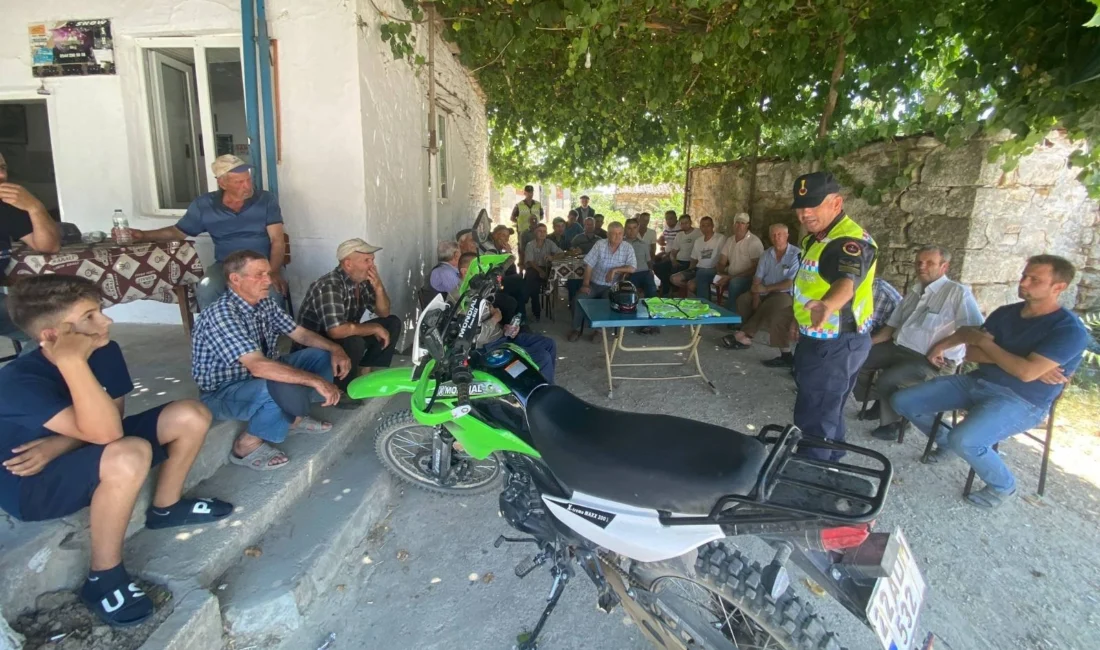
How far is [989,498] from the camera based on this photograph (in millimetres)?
2906

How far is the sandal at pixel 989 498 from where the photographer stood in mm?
2889

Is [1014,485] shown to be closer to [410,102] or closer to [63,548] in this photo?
[63,548]

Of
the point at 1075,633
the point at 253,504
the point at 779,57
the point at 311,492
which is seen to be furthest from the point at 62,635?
the point at 779,57

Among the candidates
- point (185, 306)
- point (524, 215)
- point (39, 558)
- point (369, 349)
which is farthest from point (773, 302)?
point (524, 215)

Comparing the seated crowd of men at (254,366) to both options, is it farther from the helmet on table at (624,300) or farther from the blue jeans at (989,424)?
the helmet on table at (624,300)

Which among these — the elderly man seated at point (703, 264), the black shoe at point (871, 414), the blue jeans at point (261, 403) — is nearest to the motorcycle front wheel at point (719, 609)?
the blue jeans at point (261, 403)

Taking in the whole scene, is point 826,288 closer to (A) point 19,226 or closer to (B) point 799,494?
(B) point 799,494

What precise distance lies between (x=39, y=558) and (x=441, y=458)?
1512mm

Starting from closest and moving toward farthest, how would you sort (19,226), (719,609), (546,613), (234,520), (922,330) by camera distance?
(719,609) → (546,613) → (234,520) → (19,226) → (922,330)

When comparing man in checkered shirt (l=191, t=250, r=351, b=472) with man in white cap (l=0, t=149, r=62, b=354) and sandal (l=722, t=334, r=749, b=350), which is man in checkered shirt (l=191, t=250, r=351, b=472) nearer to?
man in white cap (l=0, t=149, r=62, b=354)

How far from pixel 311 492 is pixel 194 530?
0.61 meters

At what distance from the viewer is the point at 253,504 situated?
93.6 inches

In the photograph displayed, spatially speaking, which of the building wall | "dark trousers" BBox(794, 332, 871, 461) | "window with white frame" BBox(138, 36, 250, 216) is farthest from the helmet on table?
"window with white frame" BBox(138, 36, 250, 216)

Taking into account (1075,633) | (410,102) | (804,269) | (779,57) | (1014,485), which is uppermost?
(779,57)
